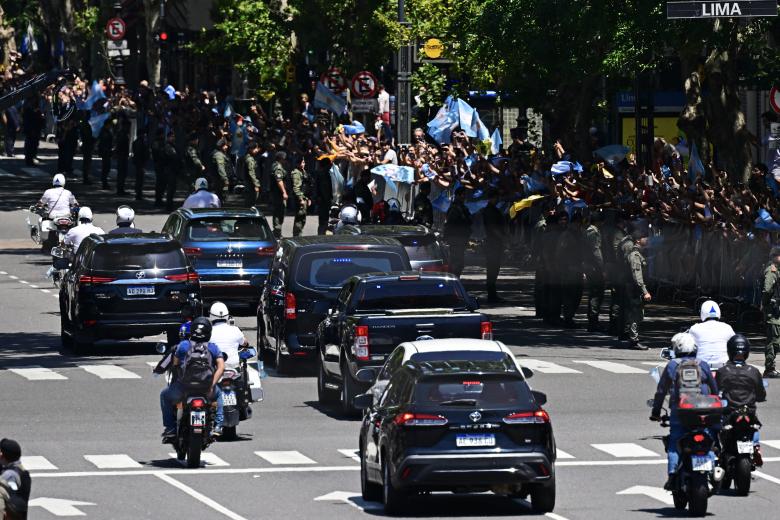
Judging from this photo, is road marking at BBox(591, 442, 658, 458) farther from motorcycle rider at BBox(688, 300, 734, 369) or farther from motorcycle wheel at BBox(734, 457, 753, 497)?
motorcycle wheel at BBox(734, 457, 753, 497)

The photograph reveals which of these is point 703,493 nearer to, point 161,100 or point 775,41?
point 775,41

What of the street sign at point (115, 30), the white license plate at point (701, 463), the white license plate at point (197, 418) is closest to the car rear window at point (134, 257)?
the white license plate at point (197, 418)

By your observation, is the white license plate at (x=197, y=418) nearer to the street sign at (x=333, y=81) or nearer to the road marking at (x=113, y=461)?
the road marking at (x=113, y=461)

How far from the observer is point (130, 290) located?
2928cm

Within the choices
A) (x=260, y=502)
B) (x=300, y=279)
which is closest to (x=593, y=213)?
(x=300, y=279)

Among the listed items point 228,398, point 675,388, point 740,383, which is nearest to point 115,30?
point 228,398

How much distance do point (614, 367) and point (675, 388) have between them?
1008 centimetres

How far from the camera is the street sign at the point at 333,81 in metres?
52.9

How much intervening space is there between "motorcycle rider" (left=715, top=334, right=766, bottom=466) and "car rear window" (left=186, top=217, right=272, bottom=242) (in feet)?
51.4

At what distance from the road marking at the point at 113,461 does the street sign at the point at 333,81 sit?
32796 millimetres

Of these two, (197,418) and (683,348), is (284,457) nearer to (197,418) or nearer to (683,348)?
(197,418)

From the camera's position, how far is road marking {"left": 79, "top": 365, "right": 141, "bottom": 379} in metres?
27.1

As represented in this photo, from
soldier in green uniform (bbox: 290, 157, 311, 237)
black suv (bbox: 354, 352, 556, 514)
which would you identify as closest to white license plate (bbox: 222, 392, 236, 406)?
black suv (bbox: 354, 352, 556, 514)

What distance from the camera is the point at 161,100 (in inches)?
2249
